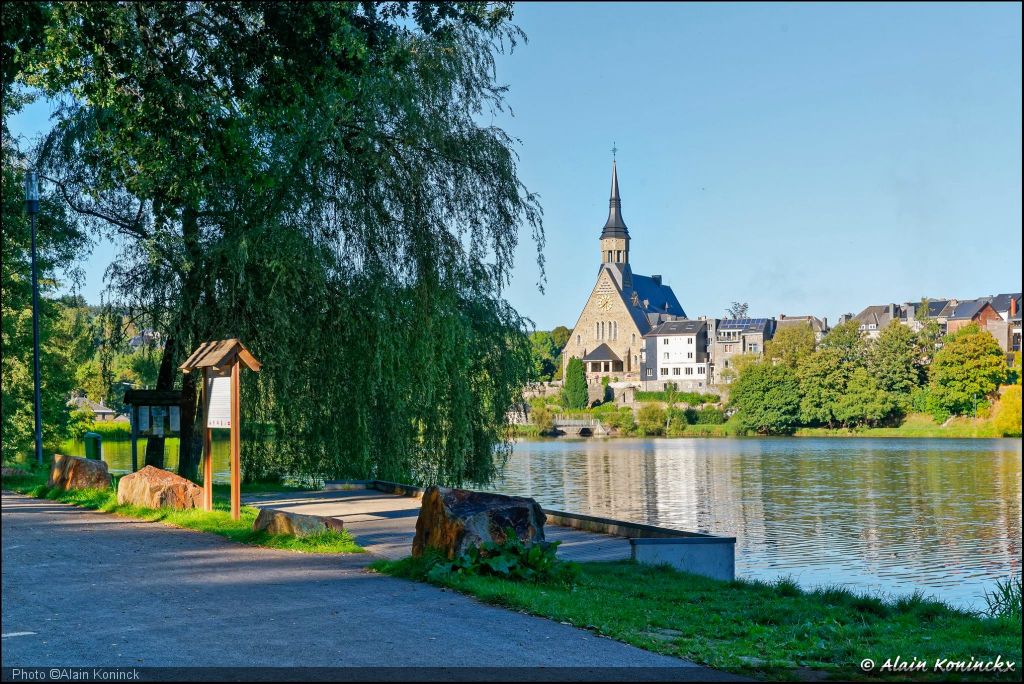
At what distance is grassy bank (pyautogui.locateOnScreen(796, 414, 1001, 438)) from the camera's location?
76750mm

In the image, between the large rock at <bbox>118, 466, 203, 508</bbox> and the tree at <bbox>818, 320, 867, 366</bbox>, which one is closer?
the large rock at <bbox>118, 466, 203, 508</bbox>

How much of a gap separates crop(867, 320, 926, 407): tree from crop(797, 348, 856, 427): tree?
8.11 ft

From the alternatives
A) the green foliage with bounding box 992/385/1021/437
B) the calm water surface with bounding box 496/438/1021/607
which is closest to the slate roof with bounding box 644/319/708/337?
the green foliage with bounding box 992/385/1021/437

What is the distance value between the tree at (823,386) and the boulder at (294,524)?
272ft

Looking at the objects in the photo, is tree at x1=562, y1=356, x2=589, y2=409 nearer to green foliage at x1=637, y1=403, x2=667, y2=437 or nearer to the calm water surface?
green foliage at x1=637, y1=403, x2=667, y2=437

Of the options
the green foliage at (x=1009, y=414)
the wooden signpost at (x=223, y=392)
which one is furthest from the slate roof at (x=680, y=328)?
the wooden signpost at (x=223, y=392)

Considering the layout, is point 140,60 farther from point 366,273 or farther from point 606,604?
point 366,273

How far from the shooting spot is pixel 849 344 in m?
99.9

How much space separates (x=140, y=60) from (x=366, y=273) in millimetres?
8878

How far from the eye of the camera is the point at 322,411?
19594 millimetres

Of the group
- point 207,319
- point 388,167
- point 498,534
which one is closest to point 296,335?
point 207,319

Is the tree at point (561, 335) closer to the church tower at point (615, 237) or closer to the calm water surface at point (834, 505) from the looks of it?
the church tower at point (615, 237)

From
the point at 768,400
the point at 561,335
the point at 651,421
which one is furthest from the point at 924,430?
the point at 561,335

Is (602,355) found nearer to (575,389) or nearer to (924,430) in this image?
(575,389)
